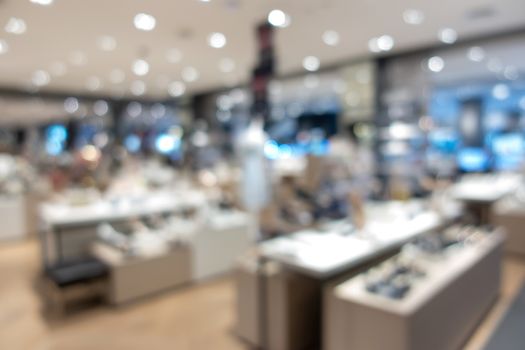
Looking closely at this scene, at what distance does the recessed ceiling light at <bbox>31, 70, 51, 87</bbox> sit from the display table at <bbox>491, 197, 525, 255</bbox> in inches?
371

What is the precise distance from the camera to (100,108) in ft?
41.7

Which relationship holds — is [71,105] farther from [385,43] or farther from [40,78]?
[385,43]

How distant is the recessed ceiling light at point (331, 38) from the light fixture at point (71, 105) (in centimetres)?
893

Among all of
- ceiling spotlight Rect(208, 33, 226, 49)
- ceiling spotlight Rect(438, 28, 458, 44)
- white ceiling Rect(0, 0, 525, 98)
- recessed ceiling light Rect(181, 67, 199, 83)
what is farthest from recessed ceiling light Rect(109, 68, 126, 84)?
ceiling spotlight Rect(438, 28, 458, 44)

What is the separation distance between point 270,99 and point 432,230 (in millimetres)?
2242

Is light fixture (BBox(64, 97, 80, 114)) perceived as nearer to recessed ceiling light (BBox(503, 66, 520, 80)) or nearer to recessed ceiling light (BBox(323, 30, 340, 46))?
recessed ceiling light (BBox(323, 30, 340, 46))

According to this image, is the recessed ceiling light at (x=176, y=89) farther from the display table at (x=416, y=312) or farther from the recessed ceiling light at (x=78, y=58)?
the display table at (x=416, y=312)

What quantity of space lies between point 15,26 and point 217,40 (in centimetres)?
284

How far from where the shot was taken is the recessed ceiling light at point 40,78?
843 centimetres

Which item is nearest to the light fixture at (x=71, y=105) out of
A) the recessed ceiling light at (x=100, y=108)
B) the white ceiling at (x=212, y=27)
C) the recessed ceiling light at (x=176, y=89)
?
the recessed ceiling light at (x=100, y=108)

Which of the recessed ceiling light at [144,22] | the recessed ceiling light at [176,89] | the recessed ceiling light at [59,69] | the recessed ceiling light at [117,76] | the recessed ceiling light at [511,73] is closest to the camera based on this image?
the recessed ceiling light at [144,22]

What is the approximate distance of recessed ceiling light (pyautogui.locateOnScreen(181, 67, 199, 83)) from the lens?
8391 mm

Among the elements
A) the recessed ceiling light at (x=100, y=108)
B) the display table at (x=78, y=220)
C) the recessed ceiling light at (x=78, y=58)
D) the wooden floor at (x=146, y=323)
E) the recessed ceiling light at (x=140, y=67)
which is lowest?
the wooden floor at (x=146, y=323)

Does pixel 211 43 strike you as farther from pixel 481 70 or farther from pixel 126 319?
pixel 481 70
